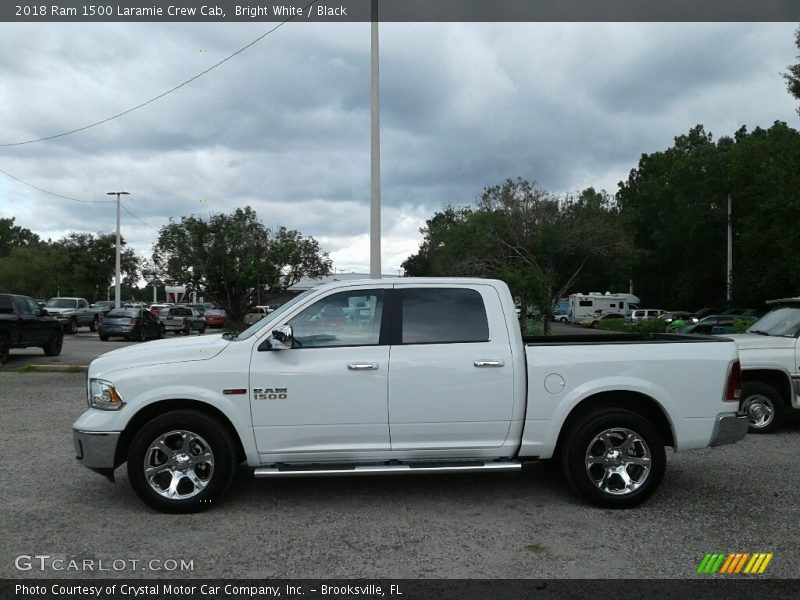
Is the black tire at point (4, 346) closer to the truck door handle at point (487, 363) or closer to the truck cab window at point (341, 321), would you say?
the truck cab window at point (341, 321)

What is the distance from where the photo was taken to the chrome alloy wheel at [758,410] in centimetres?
867

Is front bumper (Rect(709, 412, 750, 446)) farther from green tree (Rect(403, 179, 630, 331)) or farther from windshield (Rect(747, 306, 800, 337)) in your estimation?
green tree (Rect(403, 179, 630, 331))

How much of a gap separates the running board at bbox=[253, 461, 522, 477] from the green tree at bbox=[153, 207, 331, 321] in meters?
30.2

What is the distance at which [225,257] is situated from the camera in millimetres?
35719

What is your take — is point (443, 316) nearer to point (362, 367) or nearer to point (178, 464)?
point (362, 367)

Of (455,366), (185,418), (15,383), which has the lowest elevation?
(15,383)

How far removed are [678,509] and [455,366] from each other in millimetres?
2169

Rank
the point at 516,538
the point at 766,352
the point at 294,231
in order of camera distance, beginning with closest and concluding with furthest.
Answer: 1. the point at 516,538
2. the point at 766,352
3. the point at 294,231

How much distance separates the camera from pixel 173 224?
1410 inches

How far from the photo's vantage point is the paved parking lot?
14.2 feet

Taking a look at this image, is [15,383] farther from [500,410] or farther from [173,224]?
[173,224]

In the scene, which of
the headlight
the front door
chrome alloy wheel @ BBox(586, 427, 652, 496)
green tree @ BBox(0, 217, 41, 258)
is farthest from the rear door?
green tree @ BBox(0, 217, 41, 258)

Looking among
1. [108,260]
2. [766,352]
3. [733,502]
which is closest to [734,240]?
[766,352]

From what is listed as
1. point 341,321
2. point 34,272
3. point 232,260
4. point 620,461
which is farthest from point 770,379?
point 34,272
